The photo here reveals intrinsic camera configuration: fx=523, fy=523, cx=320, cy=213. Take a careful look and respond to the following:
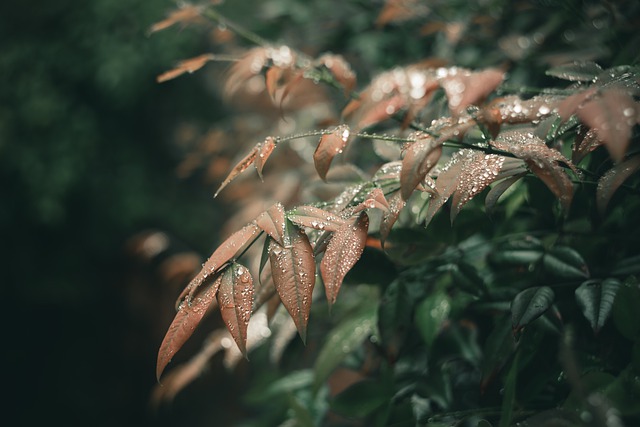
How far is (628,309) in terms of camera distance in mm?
618

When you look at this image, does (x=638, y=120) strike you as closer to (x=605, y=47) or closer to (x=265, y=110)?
(x=605, y=47)

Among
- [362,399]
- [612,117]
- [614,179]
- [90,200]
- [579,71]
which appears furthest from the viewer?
[90,200]

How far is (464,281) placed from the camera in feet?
2.54

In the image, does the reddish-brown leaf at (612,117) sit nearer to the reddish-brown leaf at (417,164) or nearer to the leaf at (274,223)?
the reddish-brown leaf at (417,164)

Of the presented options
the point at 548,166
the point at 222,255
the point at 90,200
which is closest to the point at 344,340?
the point at 222,255

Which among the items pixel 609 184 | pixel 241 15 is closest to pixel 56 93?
pixel 241 15

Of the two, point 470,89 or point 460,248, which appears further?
point 460,248

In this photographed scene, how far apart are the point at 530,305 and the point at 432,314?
21 centimetres

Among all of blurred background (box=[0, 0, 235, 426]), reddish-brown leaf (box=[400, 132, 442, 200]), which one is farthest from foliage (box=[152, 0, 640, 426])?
blurred background (box=[0, 0, 235, 426])

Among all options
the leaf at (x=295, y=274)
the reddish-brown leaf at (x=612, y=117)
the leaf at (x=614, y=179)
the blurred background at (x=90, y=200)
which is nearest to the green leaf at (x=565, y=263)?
the leaf at (x=614, y=179)

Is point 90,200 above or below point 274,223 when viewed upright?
below

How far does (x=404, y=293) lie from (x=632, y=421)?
12.9 inches

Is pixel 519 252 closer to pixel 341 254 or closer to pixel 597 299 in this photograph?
pixel 597 299

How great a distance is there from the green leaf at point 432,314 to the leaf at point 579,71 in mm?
376
